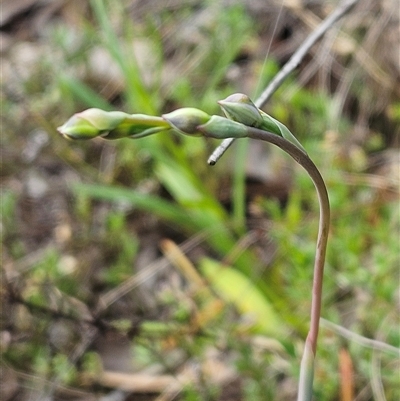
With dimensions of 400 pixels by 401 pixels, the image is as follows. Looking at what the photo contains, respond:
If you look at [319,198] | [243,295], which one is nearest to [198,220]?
[243,295]

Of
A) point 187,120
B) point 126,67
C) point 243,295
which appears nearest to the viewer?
point 187,120

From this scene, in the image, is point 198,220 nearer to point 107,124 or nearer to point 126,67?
point 126,67

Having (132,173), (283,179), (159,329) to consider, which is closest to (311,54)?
(283,179)

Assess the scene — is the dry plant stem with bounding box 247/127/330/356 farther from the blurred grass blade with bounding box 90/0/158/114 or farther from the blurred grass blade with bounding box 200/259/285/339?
the blurred grass blade with bounding box 90/0/158/114

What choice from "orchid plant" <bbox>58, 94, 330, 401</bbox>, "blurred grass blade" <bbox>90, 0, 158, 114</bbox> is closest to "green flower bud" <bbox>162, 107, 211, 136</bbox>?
"orchid plant" <bbox>58, 94, 330, 401</bbox>

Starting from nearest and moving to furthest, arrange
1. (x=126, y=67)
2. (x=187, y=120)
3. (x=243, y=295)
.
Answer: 1. (x=187, y=120)
2. (x=243, y=295)
3. (x=126, y=67)

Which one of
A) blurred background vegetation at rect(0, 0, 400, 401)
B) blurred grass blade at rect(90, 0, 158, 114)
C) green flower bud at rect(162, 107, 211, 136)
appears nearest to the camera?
green flower bud at rect(162, 107, 211, 136)
